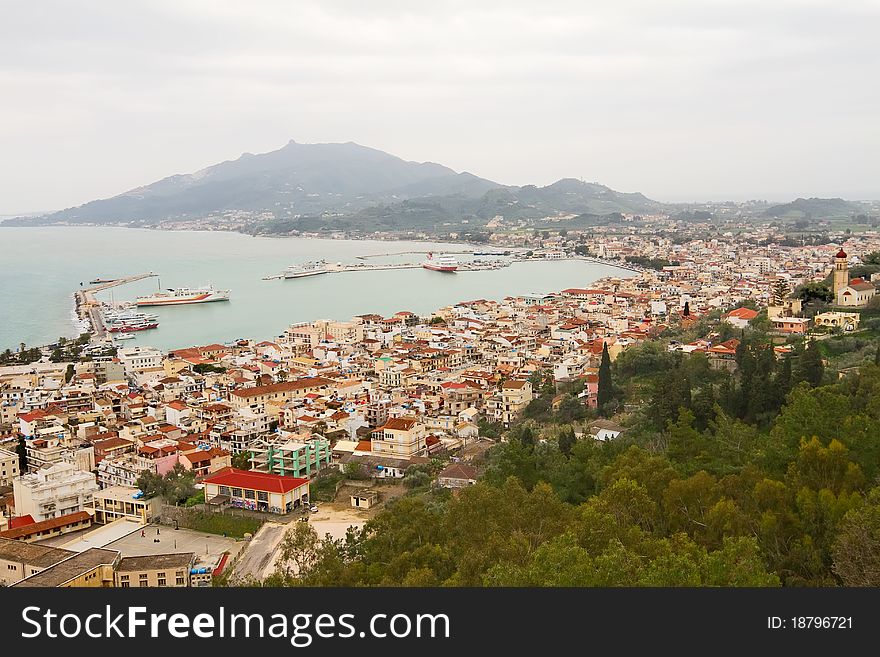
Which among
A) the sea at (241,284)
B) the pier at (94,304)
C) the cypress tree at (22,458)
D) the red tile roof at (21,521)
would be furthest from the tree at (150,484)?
the pier at (94,304)

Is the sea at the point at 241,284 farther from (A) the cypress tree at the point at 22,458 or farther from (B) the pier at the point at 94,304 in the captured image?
(A) the cypress tree at the point at 22,458

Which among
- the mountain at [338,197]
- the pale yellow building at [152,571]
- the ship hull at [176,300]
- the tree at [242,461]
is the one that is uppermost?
the mountain at [338,197]

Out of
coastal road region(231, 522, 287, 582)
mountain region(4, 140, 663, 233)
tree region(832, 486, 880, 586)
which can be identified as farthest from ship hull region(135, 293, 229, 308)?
mountain region(4, 140, 663, 233)

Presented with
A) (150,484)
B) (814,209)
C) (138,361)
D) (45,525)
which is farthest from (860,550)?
(814,209)

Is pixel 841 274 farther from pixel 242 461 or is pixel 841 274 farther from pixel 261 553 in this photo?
pixel 261 553

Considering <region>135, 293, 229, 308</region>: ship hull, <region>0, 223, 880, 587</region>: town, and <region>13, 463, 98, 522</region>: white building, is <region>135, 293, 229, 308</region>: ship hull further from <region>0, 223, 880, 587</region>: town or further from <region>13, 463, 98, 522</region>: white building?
<region>13, 463, 98, 522</region>: white building

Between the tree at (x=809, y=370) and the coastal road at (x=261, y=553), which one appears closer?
the coastal road at (x=261, y=553)
